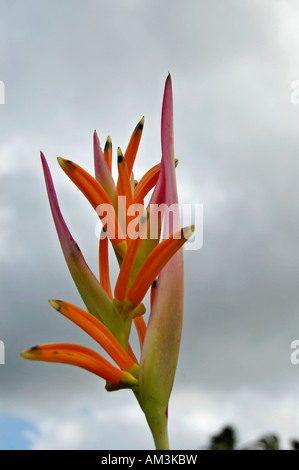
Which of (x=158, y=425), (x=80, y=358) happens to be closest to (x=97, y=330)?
(x=80, y=358)

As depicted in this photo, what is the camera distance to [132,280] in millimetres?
2037

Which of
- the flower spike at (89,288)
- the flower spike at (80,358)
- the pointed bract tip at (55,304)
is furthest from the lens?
the flower spike at (89,288)

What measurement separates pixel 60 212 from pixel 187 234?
0.59m

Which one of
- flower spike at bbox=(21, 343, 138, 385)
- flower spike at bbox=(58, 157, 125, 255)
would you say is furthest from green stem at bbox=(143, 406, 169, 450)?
flower spike at bbox=(58, 157, 125, 255)

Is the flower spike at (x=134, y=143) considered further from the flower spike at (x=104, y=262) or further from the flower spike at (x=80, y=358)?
the flower spike at (x=80, y=358)

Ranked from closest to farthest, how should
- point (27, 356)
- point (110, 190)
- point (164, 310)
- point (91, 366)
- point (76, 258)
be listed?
point (27, 356), point (91, 366), point (164, 310), point (76, 258), point (110, 190)

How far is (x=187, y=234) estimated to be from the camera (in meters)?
1.73

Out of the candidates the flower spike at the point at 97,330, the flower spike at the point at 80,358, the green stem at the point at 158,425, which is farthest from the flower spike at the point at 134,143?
the green stem at the point at 158,425

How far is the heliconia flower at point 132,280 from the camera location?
1.77m

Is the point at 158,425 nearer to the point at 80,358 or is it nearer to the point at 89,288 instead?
Answer: the point at 80,358

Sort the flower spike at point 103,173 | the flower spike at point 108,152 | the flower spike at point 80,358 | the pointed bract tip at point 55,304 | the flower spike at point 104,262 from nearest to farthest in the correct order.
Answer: the flower spike at point 80,358, the pointed bract tip at point 55,304, the flower spike at point 104,262, the flower spike at point 103,173, the flower spike at point 108,152

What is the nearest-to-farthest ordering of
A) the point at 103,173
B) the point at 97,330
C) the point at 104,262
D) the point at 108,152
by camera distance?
the point at 97,330, the point at 104,262, the point at 103,173, the point at 108,152

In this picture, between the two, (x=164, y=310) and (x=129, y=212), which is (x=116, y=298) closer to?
(x=164, y=310)
